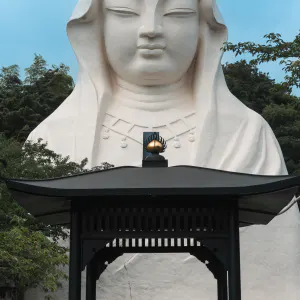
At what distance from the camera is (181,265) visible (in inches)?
396

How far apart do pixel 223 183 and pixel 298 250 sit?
6.32 metres

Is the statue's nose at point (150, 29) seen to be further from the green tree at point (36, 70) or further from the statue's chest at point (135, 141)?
the green tree at point (36, 70)

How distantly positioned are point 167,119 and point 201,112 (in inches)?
18.9

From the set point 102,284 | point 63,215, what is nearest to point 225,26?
point 102,284

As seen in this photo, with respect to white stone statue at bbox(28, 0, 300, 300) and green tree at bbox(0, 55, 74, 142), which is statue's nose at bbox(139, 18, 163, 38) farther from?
green tree at bbox(0, 55, 74, 142)

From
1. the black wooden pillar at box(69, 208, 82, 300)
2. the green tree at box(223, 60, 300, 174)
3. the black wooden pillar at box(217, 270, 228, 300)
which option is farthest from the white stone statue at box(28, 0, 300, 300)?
the black wooden pillar at box(69, 208, 82, 300)

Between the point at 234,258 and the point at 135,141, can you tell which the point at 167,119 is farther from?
the point at 234,258

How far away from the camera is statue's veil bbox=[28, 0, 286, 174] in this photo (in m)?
10.7

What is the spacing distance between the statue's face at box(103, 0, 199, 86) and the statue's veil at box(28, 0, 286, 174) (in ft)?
0.75

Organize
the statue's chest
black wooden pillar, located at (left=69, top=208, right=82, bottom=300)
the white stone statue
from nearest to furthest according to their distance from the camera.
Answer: black wooden pillar, located at (left=69, top=208, right=82, bottom=300) → the white stone statue → the statue's chest

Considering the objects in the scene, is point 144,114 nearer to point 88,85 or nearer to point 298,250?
point 88,85

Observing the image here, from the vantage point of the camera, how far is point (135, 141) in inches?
424

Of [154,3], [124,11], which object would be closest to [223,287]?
[154,3]

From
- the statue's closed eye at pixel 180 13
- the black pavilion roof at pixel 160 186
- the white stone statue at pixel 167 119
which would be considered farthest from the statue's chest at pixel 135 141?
Result: the black pavilion roof at pixel 160 186
